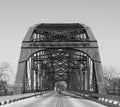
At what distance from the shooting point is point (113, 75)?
112250mm

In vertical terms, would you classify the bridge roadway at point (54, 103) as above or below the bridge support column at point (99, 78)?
below

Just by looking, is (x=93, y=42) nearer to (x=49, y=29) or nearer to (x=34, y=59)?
(x=49, y=29)

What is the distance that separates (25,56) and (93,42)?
10.5 m

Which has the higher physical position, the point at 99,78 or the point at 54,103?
the point at 99,78

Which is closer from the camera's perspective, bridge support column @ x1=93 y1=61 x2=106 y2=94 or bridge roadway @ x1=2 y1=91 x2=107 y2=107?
bridge roadway @ x1=2 y1=91 x2=107 y2=107

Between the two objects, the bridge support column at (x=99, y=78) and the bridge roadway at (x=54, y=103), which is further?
the bridge support column at (x=99, y=78)

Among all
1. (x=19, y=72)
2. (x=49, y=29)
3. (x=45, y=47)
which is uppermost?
(x=49, y=29)

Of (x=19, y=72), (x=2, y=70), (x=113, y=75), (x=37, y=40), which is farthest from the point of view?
(x=113, y=75)

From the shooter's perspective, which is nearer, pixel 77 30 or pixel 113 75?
pixel 77 30

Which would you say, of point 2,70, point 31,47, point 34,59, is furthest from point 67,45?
point 2,70

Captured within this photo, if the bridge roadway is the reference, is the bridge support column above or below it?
above

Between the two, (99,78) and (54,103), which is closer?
(54,103)

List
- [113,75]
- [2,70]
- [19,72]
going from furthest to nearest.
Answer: [113,75] < [2,70] < [19,72]

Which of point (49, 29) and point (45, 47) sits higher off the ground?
point (49, 29)
